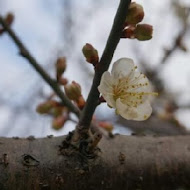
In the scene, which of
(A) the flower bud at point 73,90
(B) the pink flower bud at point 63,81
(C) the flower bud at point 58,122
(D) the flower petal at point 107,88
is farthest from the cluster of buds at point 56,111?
(D) the flower petal at point 107,88

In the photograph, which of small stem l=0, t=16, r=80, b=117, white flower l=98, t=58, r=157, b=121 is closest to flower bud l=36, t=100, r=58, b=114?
small stem l=0, t=16, r=80, b=117

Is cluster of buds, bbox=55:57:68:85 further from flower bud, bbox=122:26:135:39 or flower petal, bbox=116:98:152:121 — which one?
flower bud, bbox=122:26:135:39

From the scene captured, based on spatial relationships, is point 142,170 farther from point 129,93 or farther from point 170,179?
point 129,93

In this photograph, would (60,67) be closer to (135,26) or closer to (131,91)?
(131,91)

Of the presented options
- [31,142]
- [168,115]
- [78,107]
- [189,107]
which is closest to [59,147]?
[31,142]

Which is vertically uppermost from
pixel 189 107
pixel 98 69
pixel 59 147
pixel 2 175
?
pixel 189 107

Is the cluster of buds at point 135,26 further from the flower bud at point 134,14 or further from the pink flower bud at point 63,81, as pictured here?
the pink flower bud at point 63,81
